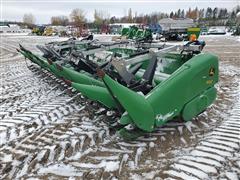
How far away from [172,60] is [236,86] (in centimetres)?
233

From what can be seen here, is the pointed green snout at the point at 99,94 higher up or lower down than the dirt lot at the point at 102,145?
higher up

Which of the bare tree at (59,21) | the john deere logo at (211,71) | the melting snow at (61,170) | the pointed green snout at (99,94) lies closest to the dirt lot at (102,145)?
the melting snow at (61,170)

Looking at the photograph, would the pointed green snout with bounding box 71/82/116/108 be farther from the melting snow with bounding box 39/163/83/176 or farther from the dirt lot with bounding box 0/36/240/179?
the melting snow with bounding box 39/163/83/176

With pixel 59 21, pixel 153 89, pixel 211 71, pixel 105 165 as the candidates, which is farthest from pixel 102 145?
pixel 59 21

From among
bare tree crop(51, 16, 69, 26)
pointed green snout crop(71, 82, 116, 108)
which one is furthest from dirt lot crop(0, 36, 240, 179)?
bare tree crop(51, 16, 69, 26)

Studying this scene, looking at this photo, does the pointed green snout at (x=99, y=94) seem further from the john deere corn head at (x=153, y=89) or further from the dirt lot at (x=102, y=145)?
the dirt lot at (x=102, y=145)

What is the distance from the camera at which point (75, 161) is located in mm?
3309

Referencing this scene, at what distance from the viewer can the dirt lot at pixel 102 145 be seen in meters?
3.09

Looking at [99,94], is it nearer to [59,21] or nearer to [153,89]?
[153,89]

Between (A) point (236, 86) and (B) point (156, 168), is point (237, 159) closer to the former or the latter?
(B) point (156, 168)

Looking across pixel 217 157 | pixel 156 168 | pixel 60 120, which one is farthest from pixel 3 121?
pixel 217 157

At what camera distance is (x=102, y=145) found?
368cm

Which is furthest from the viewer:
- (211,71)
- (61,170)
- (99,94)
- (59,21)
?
(59,21)

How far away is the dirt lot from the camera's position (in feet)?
10.1
